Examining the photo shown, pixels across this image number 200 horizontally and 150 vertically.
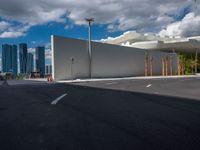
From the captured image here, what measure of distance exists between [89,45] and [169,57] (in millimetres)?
30897

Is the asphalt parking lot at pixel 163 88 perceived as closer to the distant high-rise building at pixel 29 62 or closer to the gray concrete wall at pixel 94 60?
the gray concrete wall at pixel 94 60

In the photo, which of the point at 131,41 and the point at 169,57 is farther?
the point at 131,41

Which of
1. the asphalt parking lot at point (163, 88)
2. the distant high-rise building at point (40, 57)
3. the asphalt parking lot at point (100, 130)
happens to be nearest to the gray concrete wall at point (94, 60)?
the asphalt parking lot at point (163, 88)

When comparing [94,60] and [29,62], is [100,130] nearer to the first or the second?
[94,60]

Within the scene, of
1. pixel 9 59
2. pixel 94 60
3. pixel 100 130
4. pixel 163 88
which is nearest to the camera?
pixel 100 130

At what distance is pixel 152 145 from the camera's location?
4.61 metres

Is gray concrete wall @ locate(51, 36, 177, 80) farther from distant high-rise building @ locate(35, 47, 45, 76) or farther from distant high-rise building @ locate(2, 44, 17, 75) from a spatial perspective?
distant high-rise building @ locate(2, 44, 17, 75)

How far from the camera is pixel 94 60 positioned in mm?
41062

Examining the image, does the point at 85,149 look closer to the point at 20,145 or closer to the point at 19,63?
the point at 20,145

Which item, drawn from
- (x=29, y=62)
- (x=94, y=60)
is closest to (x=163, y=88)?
(x=94, y=60)

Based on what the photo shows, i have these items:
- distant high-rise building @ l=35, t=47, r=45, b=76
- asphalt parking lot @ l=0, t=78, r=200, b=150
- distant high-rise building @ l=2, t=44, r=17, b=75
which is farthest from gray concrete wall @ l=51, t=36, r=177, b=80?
distant high-rise building @ l=2, t=44, r=17, b=75

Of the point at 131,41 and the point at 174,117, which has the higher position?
the point at 131,41

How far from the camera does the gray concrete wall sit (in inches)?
1395

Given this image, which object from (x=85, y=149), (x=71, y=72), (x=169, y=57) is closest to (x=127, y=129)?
(x=85, y=149)
